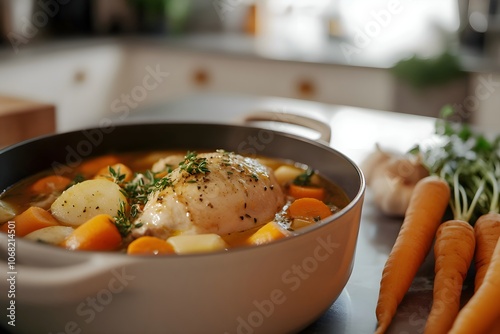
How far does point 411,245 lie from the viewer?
1.25 meters

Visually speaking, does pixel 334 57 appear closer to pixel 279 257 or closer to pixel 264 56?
pixel 264 56

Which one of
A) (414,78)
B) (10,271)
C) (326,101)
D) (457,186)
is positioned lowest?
(326,101)

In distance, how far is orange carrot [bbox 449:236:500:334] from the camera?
0.98m

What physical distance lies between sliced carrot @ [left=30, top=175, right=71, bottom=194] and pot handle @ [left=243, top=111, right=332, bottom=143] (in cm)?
62

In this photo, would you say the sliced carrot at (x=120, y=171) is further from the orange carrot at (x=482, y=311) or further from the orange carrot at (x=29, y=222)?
the orange carrot at (x=482, y=311)

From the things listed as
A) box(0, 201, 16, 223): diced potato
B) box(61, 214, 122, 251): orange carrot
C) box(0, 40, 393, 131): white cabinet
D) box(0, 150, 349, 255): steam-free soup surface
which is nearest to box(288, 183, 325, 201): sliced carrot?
box(0, 150, 349, 255): steam-free soup surface

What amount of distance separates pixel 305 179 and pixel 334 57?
2913 mm

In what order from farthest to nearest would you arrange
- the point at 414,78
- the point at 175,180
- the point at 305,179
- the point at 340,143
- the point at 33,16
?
1. the point at 33,16
2. the point at 414,78
3. the point at 340,143
4. the point at 305,179
5. the point at 175,180

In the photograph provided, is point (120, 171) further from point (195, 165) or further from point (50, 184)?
point (195, 165)

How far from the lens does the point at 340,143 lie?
7.50 ft

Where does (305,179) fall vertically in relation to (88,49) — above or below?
above

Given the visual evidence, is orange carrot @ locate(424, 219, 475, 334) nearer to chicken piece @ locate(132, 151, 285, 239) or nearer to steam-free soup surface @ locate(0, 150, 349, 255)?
steam-free soup surface @ locate(0, 150, 349, 255)

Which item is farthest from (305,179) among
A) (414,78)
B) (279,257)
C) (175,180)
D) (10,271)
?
(414,78)

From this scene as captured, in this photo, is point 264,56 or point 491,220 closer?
point 491,220
